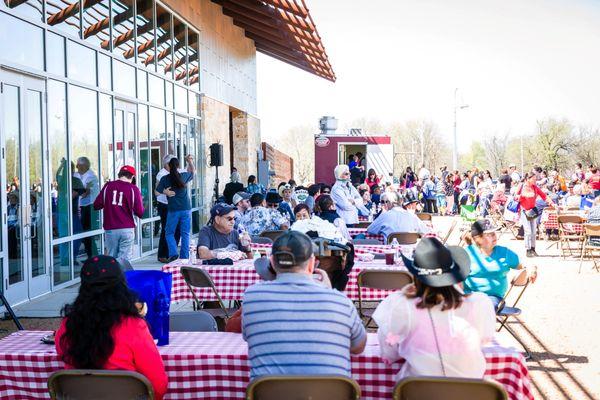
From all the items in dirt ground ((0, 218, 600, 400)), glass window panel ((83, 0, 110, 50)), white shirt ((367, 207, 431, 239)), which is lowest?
dirt ground ((0, 218, 600, 400))

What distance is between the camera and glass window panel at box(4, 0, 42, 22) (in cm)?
846

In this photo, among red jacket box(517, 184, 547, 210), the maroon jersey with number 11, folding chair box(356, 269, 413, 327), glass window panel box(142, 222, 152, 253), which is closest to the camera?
folding chair box(356, 269, 413, 327)

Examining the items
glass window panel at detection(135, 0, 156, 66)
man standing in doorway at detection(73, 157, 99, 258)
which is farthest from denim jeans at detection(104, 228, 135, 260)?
glass window panel at detection(135, 0, 156, 66)

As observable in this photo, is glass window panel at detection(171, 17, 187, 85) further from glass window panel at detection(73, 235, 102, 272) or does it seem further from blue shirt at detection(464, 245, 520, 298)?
blue shirt at detection(464, 245, 520, 298)

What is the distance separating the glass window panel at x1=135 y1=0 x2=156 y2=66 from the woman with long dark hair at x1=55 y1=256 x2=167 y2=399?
10.5 metres

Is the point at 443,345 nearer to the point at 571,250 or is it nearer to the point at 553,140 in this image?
the point at 571,250

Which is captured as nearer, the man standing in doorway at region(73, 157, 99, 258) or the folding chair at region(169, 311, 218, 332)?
the folding chair at region(169, 311, 218, 332)

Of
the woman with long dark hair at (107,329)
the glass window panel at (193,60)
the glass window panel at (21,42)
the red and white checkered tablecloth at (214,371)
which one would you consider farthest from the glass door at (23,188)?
the glass window panel at (193,60)

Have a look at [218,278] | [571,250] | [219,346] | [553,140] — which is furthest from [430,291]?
[553,140]

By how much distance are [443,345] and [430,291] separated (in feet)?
0.76

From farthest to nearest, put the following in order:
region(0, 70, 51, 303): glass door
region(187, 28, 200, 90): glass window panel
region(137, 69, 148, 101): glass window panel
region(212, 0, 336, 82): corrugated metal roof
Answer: region(187, 28, 200, 90): glass window panel, region(212, 0, 336, 82): corrugated metal roof, region(137, 69, 148, 101): glass window panel, region(0, 70, 51, 303): glass door

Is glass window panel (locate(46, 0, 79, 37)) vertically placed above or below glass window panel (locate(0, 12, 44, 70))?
above

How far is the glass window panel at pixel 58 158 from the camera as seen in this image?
9539 mm

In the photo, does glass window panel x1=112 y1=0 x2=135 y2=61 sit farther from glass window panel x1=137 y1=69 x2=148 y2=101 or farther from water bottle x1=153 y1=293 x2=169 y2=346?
water bottle x1=153 y1=293 x2=169 y2=346
